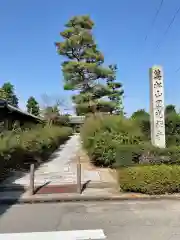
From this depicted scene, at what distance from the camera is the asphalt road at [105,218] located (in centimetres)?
574

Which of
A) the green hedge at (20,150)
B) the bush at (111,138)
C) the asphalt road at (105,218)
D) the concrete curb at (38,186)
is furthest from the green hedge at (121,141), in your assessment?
the asphalt road at (105,218)

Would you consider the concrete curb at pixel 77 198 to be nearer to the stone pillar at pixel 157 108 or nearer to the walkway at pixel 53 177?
the walkway at pixel 53 177

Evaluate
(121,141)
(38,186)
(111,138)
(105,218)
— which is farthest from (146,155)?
(105,218)

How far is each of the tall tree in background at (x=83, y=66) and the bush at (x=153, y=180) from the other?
2655cm

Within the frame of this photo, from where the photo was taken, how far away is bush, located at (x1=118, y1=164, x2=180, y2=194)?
8922mm

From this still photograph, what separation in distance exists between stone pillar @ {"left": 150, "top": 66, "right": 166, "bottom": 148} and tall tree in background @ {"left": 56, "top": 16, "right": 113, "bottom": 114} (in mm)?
23087

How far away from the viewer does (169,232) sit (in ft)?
18.6

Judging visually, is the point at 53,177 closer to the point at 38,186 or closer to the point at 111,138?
the point at 38,186

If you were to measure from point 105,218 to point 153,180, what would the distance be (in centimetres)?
275

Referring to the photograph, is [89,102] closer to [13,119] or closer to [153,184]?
[13,119]

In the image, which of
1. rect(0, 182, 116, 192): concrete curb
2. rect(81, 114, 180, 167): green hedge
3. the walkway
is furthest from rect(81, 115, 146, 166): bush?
rect(0, 182, 116, 192): concrete curb

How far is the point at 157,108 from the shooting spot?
11969 mm

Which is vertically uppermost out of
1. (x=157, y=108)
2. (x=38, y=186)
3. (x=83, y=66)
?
(x=83, y=66)

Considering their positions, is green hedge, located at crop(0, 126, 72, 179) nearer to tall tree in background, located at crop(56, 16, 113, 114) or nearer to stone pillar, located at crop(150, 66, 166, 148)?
stone pillar, located at crop(150, 66, 166, 148)
